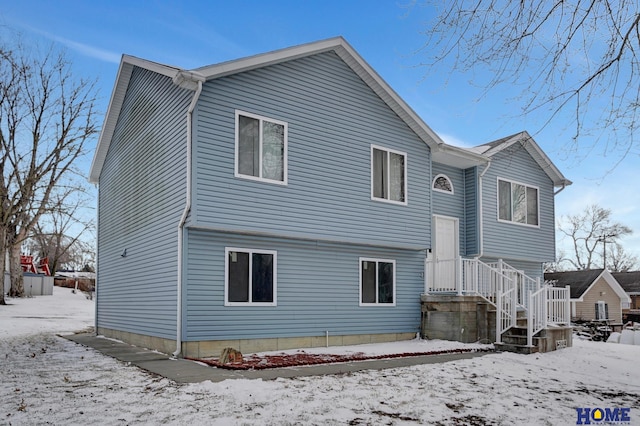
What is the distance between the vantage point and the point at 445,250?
15.5 m

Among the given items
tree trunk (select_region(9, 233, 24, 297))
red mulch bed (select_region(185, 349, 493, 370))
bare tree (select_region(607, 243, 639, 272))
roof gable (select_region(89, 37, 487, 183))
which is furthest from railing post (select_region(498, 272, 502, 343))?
bare tree (select_region(607, 243, 639, 272))

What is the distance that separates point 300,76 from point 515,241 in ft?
29.3

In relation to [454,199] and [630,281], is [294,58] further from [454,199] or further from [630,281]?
[630,281]

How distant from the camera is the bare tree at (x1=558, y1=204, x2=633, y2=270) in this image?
2127 inches

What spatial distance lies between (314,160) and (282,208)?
1.46 metres

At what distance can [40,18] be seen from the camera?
17.3 m

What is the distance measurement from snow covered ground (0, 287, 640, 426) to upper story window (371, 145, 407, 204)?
478 centimetres

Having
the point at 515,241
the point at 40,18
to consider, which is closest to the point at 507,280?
the point at 515,241

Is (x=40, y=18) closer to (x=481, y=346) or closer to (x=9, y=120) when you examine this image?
(x=9, y=120)

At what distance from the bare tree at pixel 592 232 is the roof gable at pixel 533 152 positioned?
40272 mm

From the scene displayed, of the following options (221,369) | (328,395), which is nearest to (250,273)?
(221,369)

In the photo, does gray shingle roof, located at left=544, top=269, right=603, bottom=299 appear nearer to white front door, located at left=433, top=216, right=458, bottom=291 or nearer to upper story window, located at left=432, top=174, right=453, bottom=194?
white front door, located at left=433, top=216, right=458, bottom=291

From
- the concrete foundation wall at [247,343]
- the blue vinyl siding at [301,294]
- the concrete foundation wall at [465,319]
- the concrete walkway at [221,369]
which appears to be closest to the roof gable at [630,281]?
the concrete foundation wall at [465,319]

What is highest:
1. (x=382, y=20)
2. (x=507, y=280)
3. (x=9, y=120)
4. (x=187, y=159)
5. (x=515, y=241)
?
(x=9, y=120)
